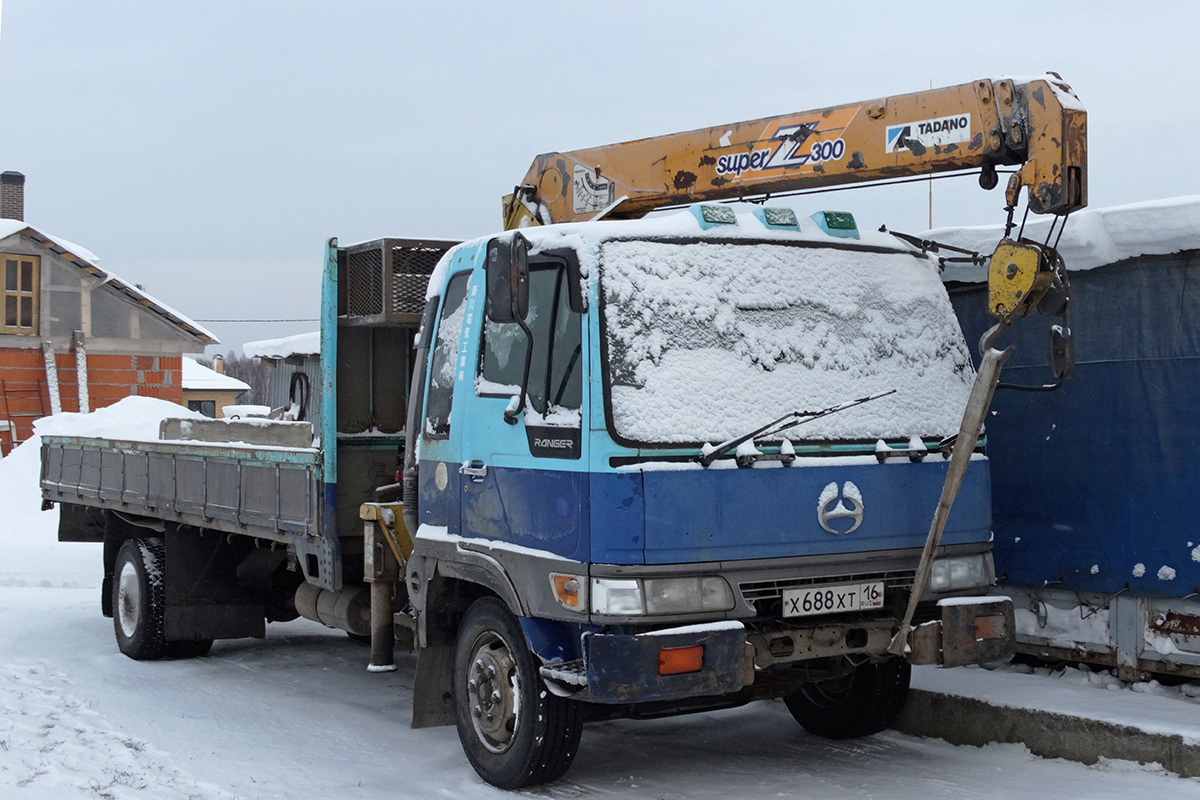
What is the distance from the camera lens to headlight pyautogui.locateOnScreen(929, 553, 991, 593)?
5430 mm

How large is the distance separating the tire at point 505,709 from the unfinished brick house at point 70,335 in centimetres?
2464

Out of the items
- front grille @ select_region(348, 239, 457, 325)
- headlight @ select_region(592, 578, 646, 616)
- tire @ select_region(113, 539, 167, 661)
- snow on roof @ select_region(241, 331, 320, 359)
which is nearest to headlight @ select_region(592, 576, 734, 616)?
headlight @ select_region(592, 578, 646, 616)

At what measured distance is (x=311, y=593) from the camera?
789 cm

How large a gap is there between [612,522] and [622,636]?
43 centimetres

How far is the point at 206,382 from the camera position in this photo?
5112 centimetres

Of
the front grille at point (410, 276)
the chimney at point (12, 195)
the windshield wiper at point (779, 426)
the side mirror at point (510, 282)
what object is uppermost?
the chimney at point (12, 195)

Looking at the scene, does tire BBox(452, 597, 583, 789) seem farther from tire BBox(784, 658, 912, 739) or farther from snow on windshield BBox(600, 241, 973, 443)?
tire BBox(784, 658, 912, 739)

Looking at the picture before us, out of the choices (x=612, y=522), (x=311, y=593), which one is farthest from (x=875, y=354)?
(x=311, y=593)

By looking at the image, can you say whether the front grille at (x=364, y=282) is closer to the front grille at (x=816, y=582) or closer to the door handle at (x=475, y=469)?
the door handle at (x=475, y=469)

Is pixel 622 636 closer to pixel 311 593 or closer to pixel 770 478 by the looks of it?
pixel 770 478

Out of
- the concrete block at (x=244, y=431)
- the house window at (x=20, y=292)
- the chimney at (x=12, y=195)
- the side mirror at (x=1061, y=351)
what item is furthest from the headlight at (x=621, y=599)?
the chimney at (x=12, y=195)

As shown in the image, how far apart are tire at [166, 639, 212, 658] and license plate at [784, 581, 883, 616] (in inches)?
214

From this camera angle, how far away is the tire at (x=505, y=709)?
5320 mm

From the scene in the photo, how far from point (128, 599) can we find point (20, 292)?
71.1ft
